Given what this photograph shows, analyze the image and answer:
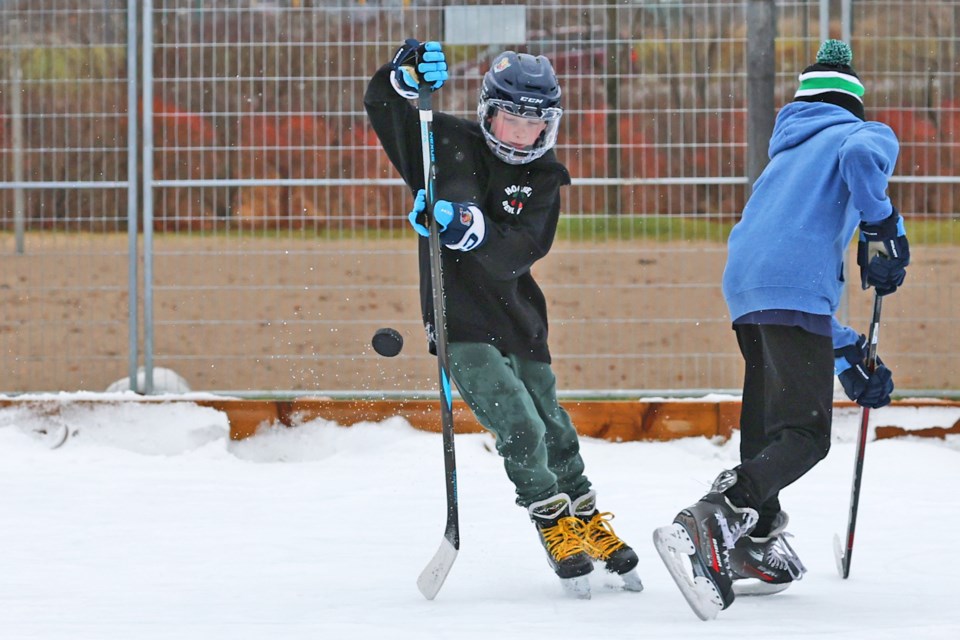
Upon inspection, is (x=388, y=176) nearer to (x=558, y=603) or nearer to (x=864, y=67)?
(x=864, y=67)

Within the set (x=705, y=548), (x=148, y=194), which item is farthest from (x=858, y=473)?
(x=148, y=194)

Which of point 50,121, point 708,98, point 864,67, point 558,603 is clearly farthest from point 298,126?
point 558,603

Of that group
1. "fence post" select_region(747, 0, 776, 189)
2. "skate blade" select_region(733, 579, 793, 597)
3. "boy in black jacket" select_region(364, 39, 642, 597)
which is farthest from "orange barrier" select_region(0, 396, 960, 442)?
"skate blade" select_region(733, 579, 793, 597)

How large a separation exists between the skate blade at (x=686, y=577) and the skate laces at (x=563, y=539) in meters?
0.41

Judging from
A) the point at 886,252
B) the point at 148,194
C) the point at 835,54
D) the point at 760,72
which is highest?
the point at 760,72

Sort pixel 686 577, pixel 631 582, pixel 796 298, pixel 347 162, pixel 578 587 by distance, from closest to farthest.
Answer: pixel 686 577, pixel 796 298, pixel 578 587, pixel 631 582, pixel 347 162

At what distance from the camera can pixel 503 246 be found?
12.6 feet

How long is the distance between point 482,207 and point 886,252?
1119 mm

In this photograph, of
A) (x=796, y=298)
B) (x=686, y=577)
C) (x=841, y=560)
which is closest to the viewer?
(x=686, y=577)

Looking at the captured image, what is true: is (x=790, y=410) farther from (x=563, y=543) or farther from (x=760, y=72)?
(x=760, y=72)

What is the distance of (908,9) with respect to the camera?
6617 mm

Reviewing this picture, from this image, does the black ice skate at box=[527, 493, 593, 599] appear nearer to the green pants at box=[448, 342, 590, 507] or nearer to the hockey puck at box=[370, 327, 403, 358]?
the green pants at box=[448, 342, 590, 507]

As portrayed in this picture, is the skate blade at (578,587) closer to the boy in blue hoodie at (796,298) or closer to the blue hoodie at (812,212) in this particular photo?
the boy in blue hoodie at (796,298)

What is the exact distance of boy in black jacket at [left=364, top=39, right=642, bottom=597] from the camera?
387cm
